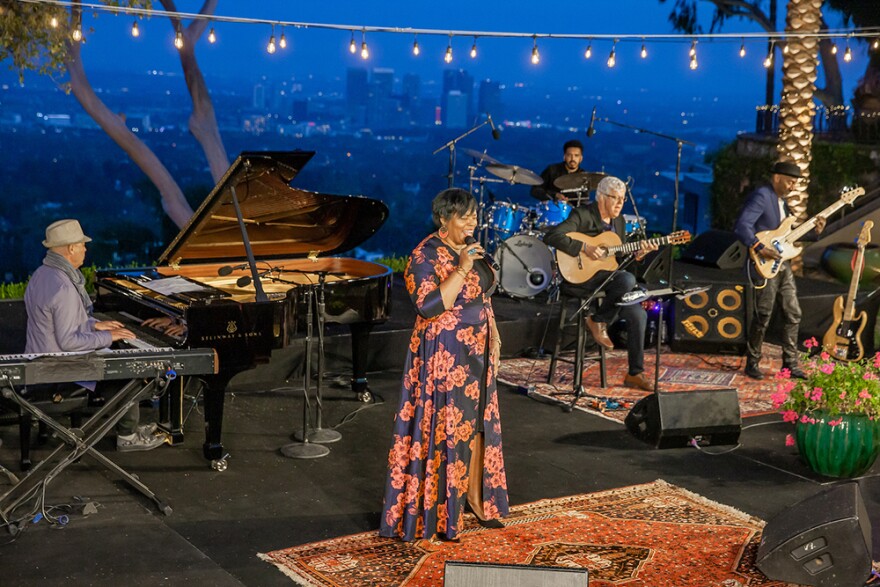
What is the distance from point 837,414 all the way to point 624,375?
275 cm

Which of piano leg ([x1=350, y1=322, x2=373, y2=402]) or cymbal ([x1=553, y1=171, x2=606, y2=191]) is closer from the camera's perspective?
piano leg ([x1=350, y1=322, x2=373, y2=402])

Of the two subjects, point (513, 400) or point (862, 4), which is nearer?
point (513, 400)

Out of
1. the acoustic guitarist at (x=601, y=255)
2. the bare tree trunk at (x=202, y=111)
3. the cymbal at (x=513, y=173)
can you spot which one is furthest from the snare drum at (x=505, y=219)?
the bare tree trunk at (x=202, y=111)

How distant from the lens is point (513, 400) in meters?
8.67

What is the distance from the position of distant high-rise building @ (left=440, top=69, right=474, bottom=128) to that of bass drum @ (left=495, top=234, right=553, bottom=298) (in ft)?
40.9

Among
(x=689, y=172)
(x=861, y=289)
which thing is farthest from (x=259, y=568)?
(x=689, y=172)

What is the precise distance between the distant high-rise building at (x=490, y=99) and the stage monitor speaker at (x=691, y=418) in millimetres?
18350

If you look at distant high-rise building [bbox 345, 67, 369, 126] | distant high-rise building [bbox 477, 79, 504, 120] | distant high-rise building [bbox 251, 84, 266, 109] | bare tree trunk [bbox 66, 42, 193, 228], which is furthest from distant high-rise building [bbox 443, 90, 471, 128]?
bare tree trunk [bbox 66, 42, 193, 228]

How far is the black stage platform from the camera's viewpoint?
5.38m

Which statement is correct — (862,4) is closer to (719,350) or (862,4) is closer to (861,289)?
(861,289)

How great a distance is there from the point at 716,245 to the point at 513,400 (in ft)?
15.4

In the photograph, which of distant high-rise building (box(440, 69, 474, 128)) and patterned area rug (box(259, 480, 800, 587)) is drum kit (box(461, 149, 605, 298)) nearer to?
patterned area rug (box(259, 480, 800, 587))

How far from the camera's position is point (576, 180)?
11.4 meters

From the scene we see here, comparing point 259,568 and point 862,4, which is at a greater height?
point 862,4
